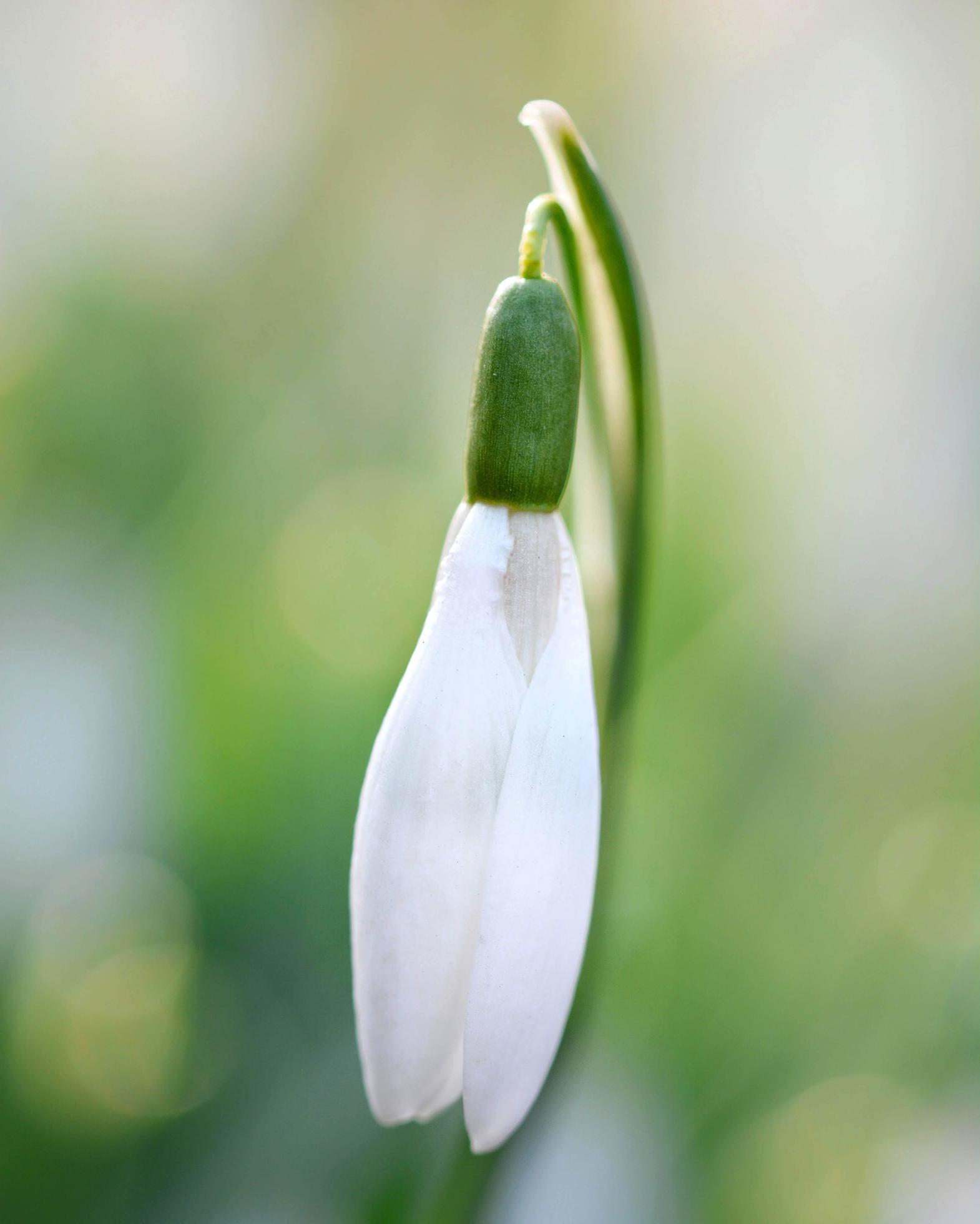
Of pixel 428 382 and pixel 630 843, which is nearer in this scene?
pixel 630 843

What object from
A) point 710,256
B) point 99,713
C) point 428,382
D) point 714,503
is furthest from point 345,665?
point 710,256

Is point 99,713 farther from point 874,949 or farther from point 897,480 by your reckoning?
point 897,480

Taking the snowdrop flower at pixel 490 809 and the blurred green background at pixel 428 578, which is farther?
the blurred green background at pixel 428 578

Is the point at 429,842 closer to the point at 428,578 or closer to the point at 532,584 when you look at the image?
the point at 532,584

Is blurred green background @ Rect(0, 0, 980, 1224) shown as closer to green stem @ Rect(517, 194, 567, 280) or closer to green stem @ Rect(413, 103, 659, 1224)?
green stem @ Rect(413, 103, 659, 1224)

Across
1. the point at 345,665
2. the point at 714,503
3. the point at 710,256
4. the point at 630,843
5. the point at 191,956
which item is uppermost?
the point at 710,256

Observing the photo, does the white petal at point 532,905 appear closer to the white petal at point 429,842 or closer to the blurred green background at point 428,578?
the white petal at point 429,842

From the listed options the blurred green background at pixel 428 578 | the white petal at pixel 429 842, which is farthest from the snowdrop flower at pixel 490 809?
the blurred green background at pixel 428 578
